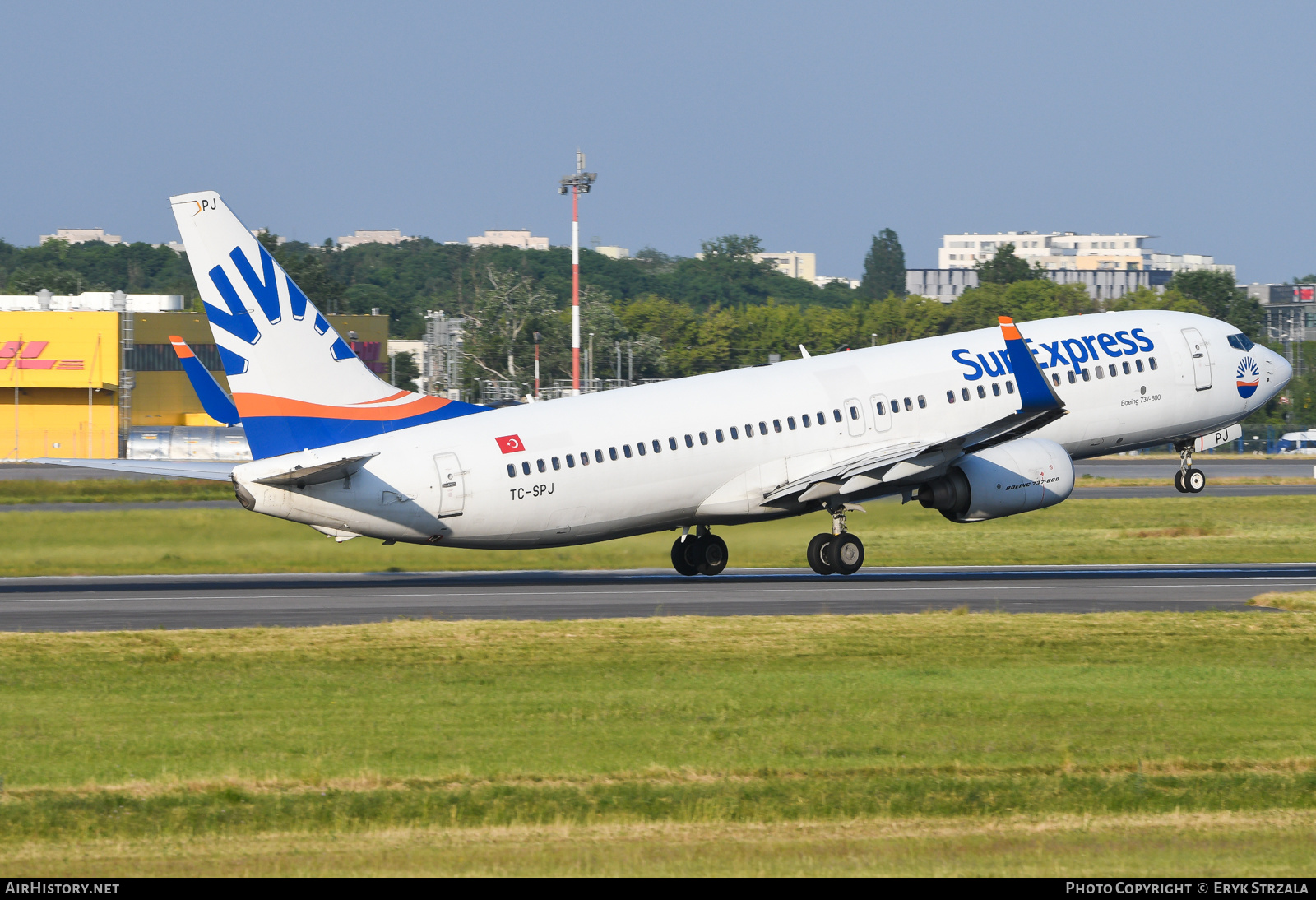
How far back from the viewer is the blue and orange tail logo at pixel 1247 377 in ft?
145

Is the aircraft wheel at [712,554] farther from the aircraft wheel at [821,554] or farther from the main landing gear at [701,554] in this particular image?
the aircraft wheel at [821,554]

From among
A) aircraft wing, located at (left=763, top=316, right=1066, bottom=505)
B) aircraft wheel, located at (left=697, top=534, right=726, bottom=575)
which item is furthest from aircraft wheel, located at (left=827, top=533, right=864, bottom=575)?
aircraft wheel, located at (left=697, top=534, right=726, bottom=575)

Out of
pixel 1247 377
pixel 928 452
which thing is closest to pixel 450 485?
pixel 928 452

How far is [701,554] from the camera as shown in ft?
133

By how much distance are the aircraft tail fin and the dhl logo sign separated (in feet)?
254

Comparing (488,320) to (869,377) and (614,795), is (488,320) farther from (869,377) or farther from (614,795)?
(614,795)

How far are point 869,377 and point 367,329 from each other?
91840 millimetres

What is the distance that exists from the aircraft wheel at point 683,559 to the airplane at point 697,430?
0.05 metres

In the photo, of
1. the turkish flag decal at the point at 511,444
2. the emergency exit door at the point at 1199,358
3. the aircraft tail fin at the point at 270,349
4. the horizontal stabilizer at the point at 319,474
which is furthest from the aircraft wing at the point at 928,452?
the horizontal stabilizer at the point at 319,474

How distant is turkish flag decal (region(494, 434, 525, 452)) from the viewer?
1383 inches

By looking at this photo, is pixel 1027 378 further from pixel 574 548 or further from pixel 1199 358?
pixel 574 548

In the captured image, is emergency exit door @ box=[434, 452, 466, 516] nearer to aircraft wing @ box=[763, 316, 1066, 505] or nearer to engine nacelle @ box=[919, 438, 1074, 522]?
aircraft wing @ box=[763, 316, 1066, 505]
